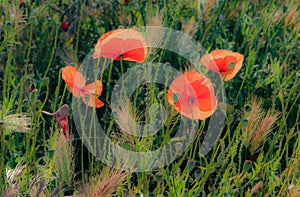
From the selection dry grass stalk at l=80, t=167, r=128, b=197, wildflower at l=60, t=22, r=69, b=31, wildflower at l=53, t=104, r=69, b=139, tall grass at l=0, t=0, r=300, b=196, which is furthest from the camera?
wildflower at l=60, t=22, r=69, b=31

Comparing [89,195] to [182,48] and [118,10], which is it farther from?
[118,10]

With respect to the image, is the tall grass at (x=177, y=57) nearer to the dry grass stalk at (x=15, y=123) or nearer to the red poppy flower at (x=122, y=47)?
the red poppy flower at (x=122, y=47)

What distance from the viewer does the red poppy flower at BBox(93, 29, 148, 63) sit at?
147 centimetres

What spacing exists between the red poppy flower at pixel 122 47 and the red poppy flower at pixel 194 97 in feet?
0.37

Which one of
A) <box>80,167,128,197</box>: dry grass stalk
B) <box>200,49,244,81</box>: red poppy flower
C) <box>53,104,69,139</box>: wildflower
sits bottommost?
<box>80,167,128,197</box>: dry grass stalk

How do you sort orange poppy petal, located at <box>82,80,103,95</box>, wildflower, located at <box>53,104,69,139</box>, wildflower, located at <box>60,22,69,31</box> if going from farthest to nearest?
wildflower, located at <box>60,22,69,31</box>
orange poppy petal, located at <box>82,80,103,95</box>
wildflower, located at <box>53,104,69,139</box>

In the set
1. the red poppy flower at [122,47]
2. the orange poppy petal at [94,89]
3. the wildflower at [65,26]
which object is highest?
the red poppy flower at [122,47]

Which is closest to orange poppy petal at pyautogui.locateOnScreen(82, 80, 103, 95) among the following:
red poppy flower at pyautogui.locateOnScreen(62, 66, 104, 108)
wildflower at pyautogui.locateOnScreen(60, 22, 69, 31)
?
red poppy flower at pyautogui.locateOnScreen(62, 66, 104, 108)

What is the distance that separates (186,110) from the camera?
1.39m

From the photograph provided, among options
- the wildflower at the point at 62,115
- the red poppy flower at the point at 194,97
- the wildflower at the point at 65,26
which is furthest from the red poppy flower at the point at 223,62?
the wildflower at the point at 65,26

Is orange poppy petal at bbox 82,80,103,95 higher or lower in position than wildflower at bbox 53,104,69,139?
higher

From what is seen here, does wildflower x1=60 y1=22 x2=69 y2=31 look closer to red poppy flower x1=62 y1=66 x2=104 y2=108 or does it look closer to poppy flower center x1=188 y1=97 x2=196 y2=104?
red poppy flower x1=62 y1=66 x2=104 y2=108

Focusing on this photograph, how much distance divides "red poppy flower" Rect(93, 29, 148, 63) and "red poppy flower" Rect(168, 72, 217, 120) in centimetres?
11

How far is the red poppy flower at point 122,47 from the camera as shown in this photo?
4.82 ft
